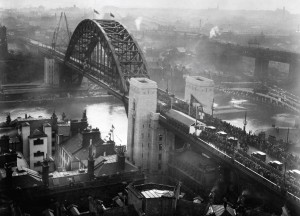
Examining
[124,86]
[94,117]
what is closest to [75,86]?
[94,117]

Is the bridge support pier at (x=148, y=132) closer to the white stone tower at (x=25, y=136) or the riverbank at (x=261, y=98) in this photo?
the white stone tower at (x=25, y=136)

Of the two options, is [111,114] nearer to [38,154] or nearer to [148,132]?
[148,132]

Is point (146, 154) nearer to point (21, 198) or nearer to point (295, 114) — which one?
point (21, 198)

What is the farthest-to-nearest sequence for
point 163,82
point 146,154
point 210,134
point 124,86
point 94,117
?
1. point 163,82
2. point 94,117
3. point 124,86
4. point 146,154
5. point 210,134

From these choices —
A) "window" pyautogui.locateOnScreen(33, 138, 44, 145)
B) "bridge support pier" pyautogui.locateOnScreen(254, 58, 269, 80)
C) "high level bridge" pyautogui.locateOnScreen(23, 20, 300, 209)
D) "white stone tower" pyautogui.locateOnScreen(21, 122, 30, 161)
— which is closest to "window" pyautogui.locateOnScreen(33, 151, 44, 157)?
"white stone tower" pyautogui.locateOnScreen(21, 122, 30, 161)

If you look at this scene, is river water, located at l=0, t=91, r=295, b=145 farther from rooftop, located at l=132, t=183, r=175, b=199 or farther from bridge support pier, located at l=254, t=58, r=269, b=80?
rooftop, located at l=132, t=183, r=175, b=199

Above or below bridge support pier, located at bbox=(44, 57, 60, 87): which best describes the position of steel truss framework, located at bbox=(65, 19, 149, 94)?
above
